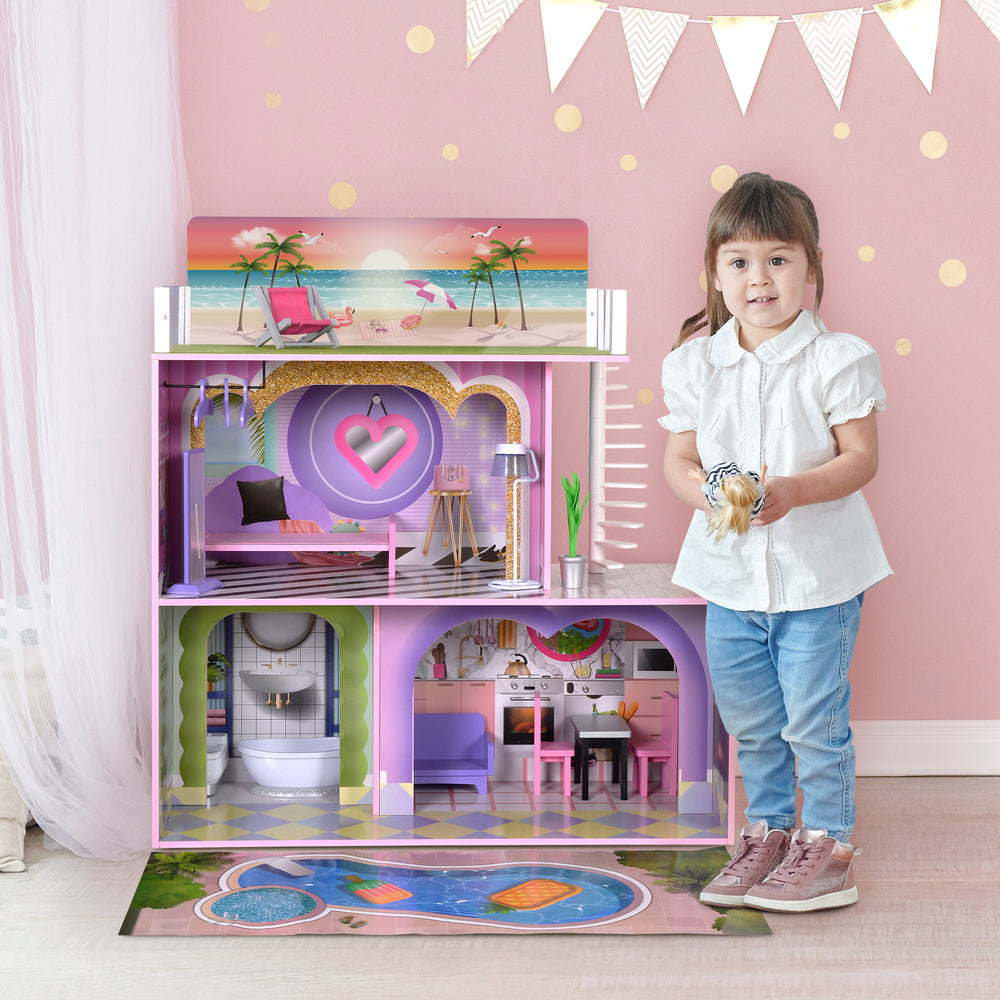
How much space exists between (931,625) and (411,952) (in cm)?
181

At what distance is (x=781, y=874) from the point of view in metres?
2.32

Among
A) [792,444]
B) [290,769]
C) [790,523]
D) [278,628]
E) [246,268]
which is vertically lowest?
[290,769]

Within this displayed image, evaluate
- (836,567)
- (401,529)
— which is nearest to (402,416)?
(401,529)

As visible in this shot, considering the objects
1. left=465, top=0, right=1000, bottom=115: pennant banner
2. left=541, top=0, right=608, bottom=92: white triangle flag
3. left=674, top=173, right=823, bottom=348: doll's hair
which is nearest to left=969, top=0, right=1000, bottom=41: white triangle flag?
left=465, top=0, right=1000, bottom=115: pennant banner

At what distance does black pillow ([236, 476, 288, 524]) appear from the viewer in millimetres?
2848

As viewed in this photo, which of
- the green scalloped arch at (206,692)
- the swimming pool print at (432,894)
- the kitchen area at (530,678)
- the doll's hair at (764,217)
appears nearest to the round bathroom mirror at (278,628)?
the green scalloped arch at (206,692)

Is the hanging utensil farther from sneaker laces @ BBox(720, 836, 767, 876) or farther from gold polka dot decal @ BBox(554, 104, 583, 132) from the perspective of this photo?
sneaker laces @ BBox(720, 836, 767, 876)

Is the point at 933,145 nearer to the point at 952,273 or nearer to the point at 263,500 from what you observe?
the point at 952,273

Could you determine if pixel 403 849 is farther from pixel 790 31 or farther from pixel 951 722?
pixel 790 31

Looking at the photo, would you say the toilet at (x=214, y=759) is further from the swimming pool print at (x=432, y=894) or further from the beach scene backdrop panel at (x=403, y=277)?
the beach scene backdrop panel at (x=403, y=277)

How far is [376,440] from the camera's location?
2891 millimetres

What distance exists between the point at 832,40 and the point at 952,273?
68 cm

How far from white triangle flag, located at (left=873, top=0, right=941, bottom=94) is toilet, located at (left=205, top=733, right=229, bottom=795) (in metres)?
2.46

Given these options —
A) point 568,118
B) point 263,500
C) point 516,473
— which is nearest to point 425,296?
point 516,473
